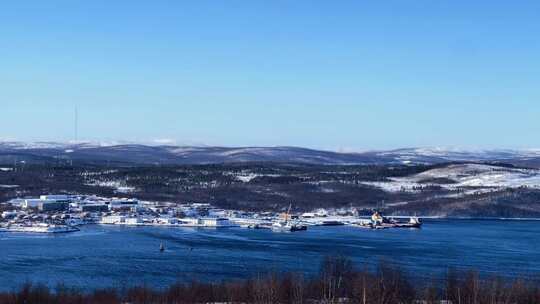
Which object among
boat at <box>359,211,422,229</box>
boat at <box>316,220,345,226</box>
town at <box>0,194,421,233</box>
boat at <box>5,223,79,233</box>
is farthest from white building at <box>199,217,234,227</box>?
boat at <box>359,211,422,229</box>

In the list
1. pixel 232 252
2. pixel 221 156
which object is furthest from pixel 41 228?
pixel 221 156

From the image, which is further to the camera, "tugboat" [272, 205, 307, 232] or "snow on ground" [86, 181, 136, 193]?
"snow on ground" [86, 181, 136, 193]

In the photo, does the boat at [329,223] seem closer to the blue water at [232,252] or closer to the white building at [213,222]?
the blue water at [232,252]

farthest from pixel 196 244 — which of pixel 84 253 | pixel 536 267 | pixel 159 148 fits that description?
pixel 159 148

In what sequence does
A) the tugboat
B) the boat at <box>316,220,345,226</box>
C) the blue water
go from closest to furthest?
the blue water
the tugboat
the boat at <box>316,220,345,226</box>

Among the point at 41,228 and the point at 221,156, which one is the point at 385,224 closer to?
the point at 41,228

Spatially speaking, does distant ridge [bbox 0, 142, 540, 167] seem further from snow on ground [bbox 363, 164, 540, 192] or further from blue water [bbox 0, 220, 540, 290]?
blue water [bbox 0, 220, 540, 290]
